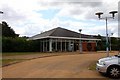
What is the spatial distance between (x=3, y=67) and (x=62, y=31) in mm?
31242

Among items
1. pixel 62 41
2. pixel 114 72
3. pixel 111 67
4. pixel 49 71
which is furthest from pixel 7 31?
pixel 114 72

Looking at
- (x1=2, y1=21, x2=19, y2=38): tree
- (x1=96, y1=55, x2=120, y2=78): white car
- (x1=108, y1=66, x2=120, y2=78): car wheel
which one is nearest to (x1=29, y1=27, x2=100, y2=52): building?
(x1=2, y1=21, x2=19, y2=38): tree

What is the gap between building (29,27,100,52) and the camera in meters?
46.4

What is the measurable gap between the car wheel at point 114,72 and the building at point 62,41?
3141 cm

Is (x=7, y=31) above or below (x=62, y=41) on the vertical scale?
above

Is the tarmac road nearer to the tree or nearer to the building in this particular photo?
the building

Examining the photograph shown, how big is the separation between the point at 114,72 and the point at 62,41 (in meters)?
33.6

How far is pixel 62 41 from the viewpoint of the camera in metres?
47.8

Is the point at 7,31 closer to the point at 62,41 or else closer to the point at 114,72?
the point at 62,41

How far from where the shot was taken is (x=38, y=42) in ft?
162

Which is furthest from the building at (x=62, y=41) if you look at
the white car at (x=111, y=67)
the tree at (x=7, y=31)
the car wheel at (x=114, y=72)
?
the car wheel at (x=114, y=72)

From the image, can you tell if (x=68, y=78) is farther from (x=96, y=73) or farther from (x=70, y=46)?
(x=70, y=46)

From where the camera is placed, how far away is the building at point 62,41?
4642 cm

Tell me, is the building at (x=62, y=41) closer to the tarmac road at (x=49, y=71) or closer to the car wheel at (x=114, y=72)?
the tarmac road at (x=49, y=71)
